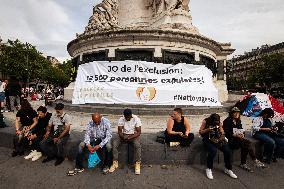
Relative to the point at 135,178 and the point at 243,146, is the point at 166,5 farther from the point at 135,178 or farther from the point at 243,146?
the point at 135,178

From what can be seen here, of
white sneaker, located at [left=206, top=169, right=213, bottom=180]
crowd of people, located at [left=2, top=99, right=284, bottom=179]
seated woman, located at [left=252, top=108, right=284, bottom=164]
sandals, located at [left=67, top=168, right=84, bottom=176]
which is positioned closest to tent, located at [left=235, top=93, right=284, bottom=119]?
seated woman, located at [left=252, top=108, right=284, bottom=164]

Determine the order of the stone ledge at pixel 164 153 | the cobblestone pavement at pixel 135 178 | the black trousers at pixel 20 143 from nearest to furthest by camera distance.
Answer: the cobblestone pavement at pixel 135 178
the stone ledge at pixel 164 153
the black trousers at pixel 20 143

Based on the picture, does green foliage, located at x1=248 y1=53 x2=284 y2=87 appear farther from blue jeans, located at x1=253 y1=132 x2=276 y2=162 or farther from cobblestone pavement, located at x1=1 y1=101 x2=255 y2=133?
blue jeans, located at x1=253 y1=132 x2=276 y2=162

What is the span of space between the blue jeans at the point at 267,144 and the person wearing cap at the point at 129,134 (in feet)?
9.95

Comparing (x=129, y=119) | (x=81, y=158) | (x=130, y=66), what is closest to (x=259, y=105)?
(x=130, y=66)

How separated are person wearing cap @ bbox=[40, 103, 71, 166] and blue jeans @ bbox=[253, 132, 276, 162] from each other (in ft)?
15.4

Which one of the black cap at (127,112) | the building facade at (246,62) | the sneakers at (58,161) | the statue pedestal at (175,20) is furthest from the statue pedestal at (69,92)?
the building facade at (246,62)

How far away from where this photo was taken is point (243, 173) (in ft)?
17.8

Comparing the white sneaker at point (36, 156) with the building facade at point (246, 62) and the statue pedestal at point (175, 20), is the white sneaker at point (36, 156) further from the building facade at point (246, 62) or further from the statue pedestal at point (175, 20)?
the building facade at point (246, 62)

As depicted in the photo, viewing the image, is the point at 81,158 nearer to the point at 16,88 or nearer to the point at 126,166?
the point at 126,166

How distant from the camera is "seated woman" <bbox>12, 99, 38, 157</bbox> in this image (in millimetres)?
6434

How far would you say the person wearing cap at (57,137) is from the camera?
5.96 metres

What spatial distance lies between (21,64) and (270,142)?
54655 millimetres

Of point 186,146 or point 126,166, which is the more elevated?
point 186,146
